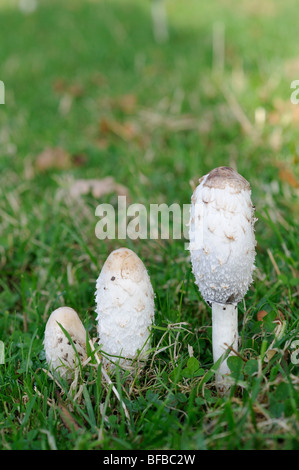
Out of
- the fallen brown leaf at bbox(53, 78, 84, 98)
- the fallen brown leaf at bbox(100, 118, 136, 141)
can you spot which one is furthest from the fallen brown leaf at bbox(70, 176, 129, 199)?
the fallen brown leaf at bbox(53, 78, 84, 98)

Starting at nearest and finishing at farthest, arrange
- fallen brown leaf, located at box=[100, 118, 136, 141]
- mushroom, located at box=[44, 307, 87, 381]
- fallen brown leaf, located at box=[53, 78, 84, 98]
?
mushroom, located at box=[44, 307, 87, 381], fallen brown leaf, located at box=[100, 118, 136, 141], fallen brown leaf, located at box=[53, 78, 84, 98]

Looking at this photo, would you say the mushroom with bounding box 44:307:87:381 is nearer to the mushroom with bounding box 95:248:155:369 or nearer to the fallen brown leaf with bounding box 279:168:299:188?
the mushroom with bounding box 95:248:155:369

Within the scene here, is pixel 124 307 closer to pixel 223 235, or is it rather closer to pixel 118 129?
pixel 223 235

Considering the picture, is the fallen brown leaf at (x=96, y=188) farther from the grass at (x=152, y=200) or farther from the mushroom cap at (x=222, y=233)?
the mushroom cap at (x=222, y=233)

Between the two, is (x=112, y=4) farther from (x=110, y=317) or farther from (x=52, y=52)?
(x=110, y=317)

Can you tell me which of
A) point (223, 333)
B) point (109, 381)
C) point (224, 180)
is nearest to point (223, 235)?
point (224, 180)
